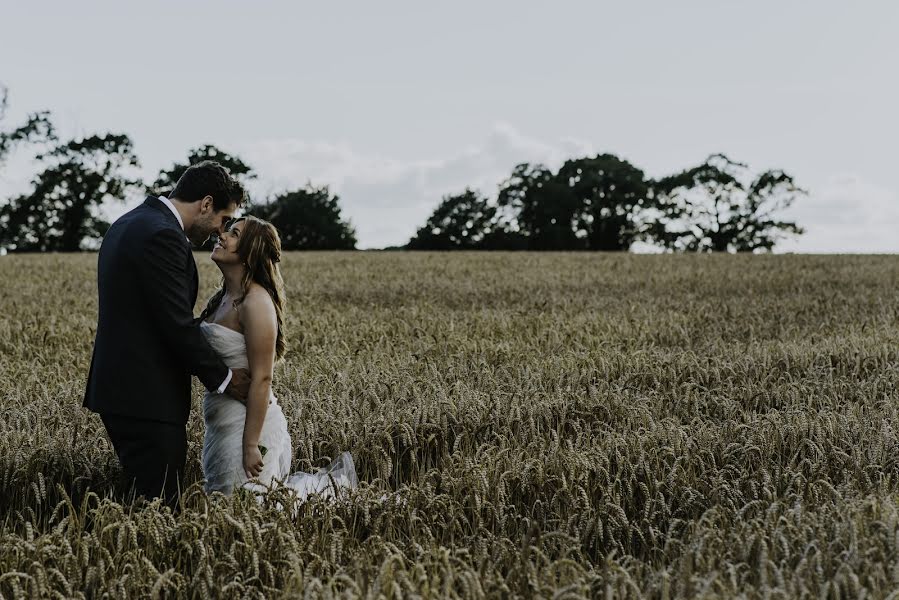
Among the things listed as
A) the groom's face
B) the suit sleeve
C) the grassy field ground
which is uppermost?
the groom's face

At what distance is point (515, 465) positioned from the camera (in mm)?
4723

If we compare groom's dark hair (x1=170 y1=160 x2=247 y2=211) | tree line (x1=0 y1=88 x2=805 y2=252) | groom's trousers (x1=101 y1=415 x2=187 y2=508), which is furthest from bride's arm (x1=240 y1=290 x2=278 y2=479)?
tree line (x1=0 y1=88 x2=805 y2=252)

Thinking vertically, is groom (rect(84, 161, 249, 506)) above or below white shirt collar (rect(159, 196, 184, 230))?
below

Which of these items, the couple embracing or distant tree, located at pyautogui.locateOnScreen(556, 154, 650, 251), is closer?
the couple embracing

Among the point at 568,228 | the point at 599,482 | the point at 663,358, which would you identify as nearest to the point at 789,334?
the point at 663,358

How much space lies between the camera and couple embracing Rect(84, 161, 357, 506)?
4293mm

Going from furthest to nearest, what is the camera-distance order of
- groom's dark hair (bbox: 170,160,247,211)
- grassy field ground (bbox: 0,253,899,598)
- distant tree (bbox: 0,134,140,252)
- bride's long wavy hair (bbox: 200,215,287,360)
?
distant tree (bbox: 0,134,140,252)
bride's long wavy hair (bbox: 200,215,287,360)
groom's dark hair (bbox: 170,160,247,211)
grassy field ground (bbox: 0,253,899,598)

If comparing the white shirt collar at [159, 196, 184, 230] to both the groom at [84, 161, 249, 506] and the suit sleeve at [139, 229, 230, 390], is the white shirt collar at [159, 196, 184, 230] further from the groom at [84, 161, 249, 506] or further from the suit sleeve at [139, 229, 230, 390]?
the suit sleeve at [139, 229, 230, 390]

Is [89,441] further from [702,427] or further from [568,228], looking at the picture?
[568,228]

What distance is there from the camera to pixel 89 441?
5.35m

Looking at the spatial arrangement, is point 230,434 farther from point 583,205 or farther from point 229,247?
point 583,205

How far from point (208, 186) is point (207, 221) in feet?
0.61

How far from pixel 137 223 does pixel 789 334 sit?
28.9 feet

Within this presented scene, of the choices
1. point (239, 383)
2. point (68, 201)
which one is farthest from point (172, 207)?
point (68, 201)
